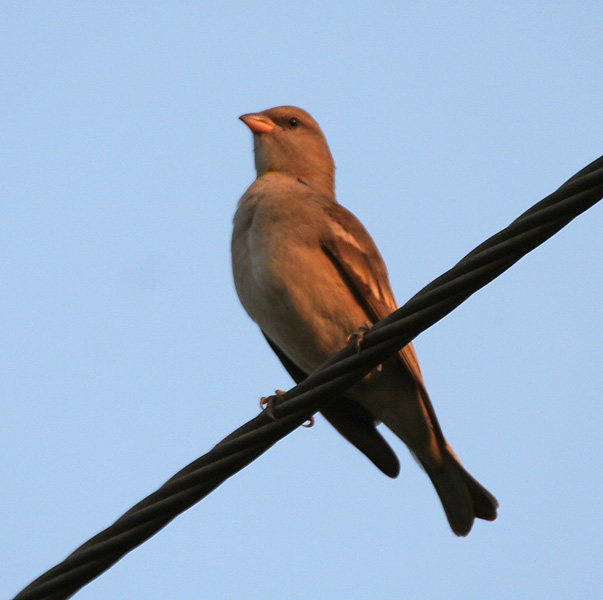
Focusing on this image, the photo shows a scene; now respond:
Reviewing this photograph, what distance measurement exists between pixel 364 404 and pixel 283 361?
2.11 ft

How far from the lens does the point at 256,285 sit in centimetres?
489

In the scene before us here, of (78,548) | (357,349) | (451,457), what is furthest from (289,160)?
(78,548)

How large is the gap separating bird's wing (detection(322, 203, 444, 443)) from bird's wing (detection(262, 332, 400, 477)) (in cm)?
34

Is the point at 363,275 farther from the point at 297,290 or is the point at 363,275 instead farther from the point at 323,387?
the point at 323,387

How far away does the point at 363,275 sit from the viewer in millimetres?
4887

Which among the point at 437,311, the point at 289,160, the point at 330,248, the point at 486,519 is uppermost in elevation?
the point at 289,160

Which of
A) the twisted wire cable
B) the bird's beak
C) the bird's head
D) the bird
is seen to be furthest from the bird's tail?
the bird's beak

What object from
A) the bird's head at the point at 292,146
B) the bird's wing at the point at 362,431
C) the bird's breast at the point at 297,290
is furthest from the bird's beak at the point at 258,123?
the bird's wing at the point at 362,431

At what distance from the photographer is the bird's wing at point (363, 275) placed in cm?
476

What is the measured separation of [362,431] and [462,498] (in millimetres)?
662

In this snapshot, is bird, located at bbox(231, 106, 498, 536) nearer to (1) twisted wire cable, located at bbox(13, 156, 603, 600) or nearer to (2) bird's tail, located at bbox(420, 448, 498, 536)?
(2) bird's tail, located at bbox(420, 448, 498, 536)

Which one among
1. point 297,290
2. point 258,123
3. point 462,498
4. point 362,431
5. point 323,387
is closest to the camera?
point 323,387

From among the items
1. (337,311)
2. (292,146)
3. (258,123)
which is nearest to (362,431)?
(337,311)

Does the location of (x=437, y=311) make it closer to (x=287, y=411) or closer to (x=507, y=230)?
(x=507, y=230)
